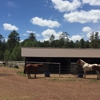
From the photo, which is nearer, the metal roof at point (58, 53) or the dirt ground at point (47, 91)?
the dirt ground at point (47, 91)

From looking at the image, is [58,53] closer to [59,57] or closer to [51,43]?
[59,57]

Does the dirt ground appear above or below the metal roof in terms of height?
below

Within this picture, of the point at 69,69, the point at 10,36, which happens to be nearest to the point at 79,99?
the point at 69,69

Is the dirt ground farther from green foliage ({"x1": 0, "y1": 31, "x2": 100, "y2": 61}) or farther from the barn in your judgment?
green foliage ({"x1": 0, "y1": 31, "x2": 100, "y2": 61})

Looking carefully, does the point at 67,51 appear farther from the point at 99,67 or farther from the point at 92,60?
the point at 99,67

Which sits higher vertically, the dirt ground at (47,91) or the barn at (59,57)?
the barn at (59,57)

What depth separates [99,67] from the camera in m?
21.7

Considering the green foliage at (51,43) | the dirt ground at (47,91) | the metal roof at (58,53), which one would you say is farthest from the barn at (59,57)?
the green foliage at (51,43)

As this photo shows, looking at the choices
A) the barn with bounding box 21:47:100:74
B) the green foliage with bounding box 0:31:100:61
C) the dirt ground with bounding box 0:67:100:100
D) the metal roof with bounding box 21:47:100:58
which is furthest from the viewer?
the green foliage with bounding box 0:31:100:61

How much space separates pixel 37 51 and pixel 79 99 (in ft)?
66.8

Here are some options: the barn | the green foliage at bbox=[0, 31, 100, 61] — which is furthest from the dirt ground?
the green foliage at bbox=[0, 31, 100, 61]

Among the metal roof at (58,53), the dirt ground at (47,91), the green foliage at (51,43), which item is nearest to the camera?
the dirt ground at (47,91)

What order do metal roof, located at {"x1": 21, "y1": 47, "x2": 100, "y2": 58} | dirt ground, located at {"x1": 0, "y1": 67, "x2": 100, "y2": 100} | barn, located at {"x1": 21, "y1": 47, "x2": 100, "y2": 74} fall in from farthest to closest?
metal roof, located at {"x1": 21, "y1": 47, "x2": 100, "y2": 58} → barn, located at {"x1": 21, "y1": 47, "x2": 100, "y2": 74} → dirt ground, located at {"x1": 0, "y1": 67, "x2": 100, "y2": 100}

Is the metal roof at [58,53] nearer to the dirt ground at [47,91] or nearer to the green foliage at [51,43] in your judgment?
the dirt ground at [47,91]
